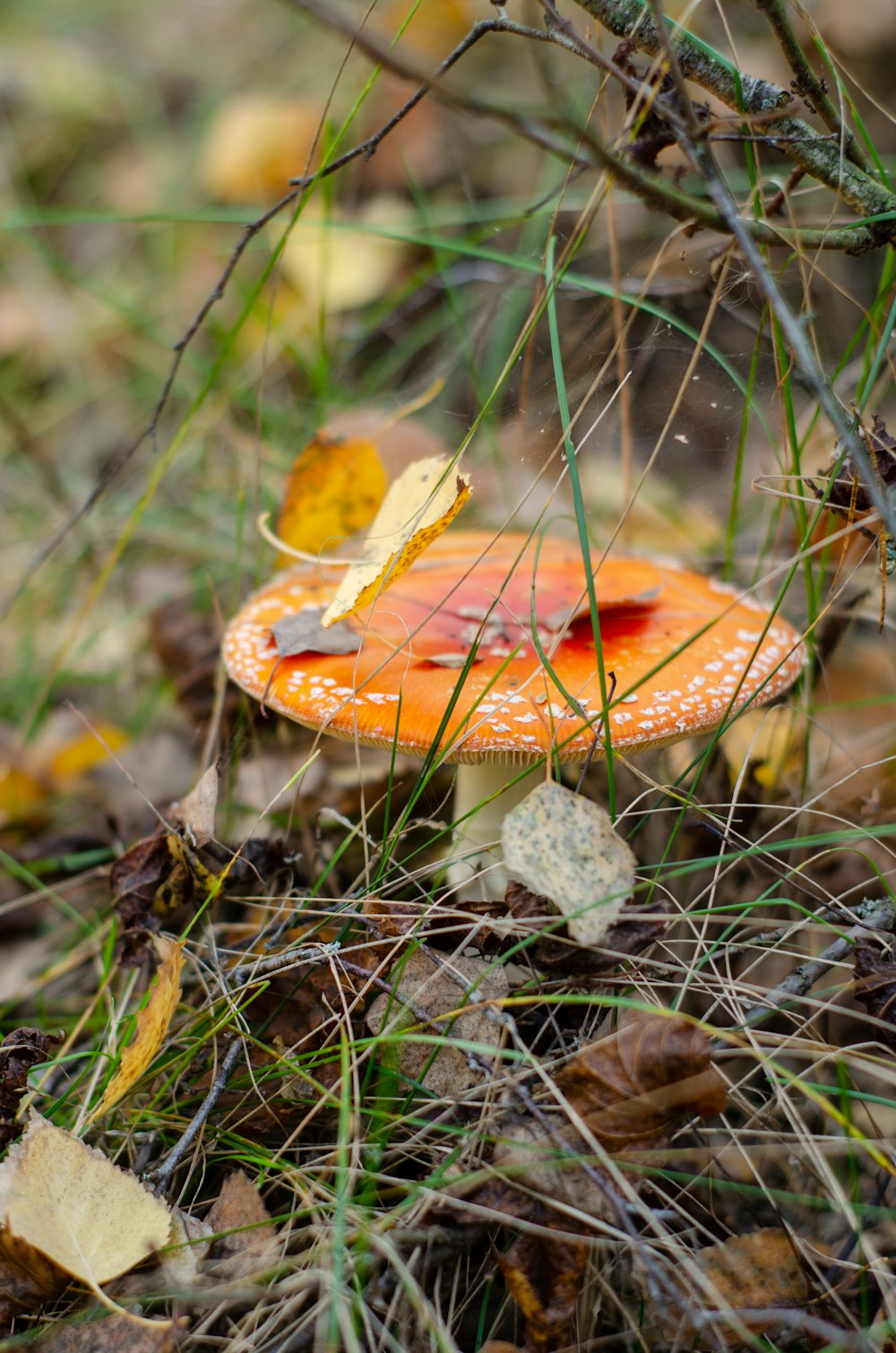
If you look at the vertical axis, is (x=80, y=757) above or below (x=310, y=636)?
below

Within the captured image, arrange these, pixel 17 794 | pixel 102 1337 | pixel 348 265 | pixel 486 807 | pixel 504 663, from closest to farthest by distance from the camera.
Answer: pixel 102 1337 → pixel 504 663 → pixel 486 807 → pixel 17 794 → pixel 348 265

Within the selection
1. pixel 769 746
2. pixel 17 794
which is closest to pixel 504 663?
pixel 769 746

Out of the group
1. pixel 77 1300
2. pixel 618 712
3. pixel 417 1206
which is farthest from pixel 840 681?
pixel 77 1300

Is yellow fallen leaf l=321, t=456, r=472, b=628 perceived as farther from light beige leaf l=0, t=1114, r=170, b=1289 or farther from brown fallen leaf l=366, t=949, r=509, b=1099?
light beige leaf l=0, t=1114, r=170, b=1289

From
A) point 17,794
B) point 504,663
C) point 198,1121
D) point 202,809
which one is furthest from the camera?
point 17,794

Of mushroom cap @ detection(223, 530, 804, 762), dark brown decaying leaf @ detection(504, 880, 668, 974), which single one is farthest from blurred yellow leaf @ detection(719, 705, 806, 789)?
dark brown decaying leaf @ detection(504, 880, 668, 974)

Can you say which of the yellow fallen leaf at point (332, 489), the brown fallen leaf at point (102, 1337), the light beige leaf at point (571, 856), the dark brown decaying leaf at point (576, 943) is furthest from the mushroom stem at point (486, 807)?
the brown fallen leaf at point (102, 1337)

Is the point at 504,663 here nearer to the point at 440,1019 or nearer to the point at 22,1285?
the point at 440,1019

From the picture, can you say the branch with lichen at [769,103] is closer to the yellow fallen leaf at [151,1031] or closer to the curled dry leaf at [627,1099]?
the curled dry leaf at [627,1099]
